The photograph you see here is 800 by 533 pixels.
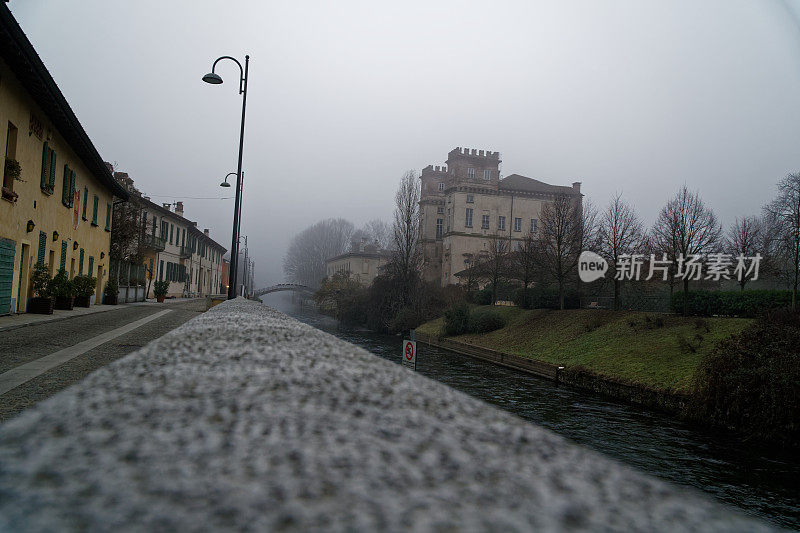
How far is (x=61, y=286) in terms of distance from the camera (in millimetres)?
17844

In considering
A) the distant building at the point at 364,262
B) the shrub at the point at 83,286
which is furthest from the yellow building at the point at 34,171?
the distant building at the point at 364,262

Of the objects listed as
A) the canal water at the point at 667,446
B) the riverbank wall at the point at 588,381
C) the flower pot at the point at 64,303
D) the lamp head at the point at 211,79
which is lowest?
the canal water at the point at 667,446

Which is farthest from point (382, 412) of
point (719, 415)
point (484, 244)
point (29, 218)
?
point (484, 244)

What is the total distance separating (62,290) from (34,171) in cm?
415

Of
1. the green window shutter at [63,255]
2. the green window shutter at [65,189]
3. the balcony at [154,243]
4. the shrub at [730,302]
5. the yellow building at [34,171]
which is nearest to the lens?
the yellow building at [34,171]

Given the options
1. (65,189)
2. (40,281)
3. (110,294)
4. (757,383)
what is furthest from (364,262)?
(757,383)

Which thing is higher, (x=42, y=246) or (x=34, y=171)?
(x=34, y=171)

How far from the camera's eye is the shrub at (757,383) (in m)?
12.2

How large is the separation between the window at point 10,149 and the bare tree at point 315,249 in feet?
335

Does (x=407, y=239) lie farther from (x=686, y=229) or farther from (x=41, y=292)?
(x=41, y=292)

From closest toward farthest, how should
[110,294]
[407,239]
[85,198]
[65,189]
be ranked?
[65,189]
[85,198]
[110,294]
[407,239]

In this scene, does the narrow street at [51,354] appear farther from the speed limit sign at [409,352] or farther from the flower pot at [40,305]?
the speed limit sign at [409,352]

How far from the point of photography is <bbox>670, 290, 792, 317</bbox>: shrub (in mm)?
20562

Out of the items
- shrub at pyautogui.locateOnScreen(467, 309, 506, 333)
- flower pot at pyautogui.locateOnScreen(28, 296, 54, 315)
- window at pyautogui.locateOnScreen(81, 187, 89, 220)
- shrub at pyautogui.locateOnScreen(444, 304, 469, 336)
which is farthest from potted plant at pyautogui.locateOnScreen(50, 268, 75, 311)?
shrub at pyautogui.locateOnScreen(467, 309, 506, 333)
